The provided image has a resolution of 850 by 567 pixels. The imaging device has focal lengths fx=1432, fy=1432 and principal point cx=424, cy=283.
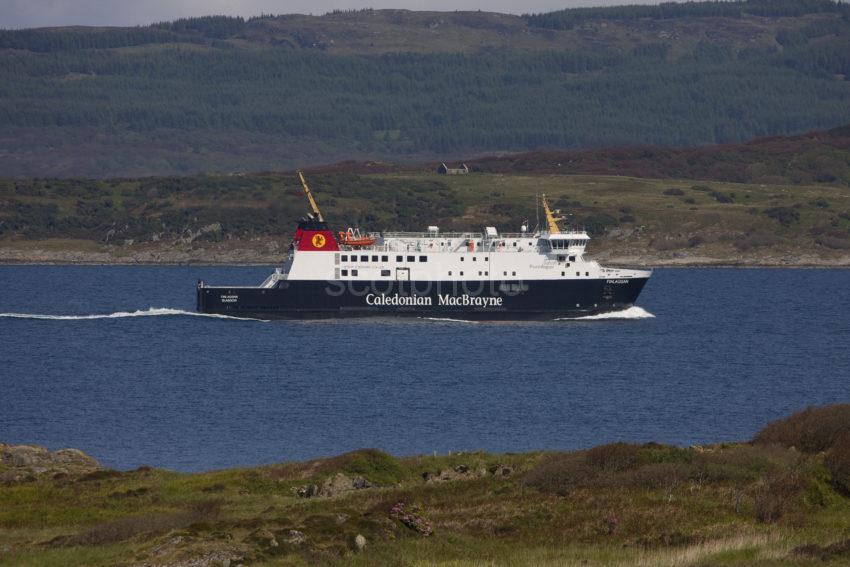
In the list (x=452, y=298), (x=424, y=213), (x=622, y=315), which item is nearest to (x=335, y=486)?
(x=452, y=298)

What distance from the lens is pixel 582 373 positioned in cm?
5669

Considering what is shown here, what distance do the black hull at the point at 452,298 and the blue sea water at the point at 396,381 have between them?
3.24 ft

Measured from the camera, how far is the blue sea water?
42.4 meters

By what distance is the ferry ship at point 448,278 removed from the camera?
73438 mm

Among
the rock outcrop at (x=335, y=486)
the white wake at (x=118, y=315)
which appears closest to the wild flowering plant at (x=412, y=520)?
the rock outcrop at (x=335, y=486)

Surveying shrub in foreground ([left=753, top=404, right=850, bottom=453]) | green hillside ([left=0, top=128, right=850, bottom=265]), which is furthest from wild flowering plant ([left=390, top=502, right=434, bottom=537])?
green hillside ([left=0, top=128, right=850, bottom=265])

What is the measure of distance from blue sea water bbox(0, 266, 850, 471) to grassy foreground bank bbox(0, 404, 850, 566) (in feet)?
27.8

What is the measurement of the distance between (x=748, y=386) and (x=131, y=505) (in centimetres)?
3137

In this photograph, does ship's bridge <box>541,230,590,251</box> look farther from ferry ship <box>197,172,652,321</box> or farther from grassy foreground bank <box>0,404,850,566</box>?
grassy foreground bank <box>0,404,850,566</box>

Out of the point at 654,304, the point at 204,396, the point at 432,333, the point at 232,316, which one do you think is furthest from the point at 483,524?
the point at 654,304

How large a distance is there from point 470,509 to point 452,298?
4866 cm

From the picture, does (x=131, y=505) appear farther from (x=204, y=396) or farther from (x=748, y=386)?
(x=748, y=386)

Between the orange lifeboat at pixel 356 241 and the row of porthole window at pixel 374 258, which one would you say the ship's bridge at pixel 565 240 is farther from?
the orange lifeboat at pixel 356 241

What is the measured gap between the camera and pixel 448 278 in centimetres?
7394
